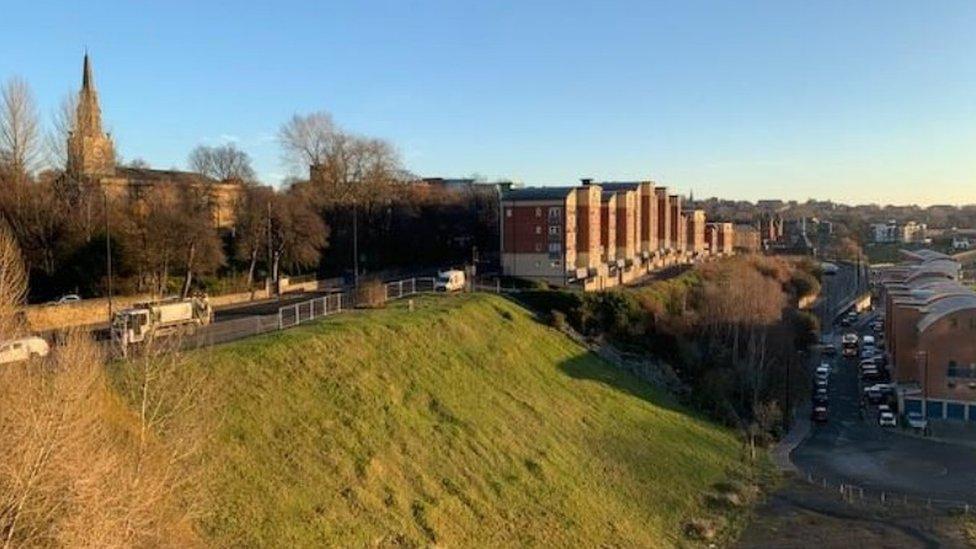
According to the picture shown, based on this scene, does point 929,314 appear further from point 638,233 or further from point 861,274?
point 861,274

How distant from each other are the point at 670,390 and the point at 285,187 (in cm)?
4335

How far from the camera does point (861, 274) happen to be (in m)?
112

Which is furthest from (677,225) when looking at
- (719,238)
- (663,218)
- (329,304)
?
(329,304)

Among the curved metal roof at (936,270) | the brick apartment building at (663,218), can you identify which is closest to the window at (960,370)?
the curved metal roof at (936,270)

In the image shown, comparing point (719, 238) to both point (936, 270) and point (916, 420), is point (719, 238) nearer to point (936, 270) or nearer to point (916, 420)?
point (936, 270)

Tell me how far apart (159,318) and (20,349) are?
1198cm

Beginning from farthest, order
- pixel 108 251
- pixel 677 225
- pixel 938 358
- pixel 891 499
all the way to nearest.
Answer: pixel 677 225 → pixel 938 358 → pixel 108 251 → pixel 891 499

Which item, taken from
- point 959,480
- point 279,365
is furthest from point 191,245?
point 959,480

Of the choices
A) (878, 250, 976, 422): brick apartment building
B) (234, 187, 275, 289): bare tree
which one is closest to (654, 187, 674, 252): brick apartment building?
(878, 250, 976, 422): brick apartment building

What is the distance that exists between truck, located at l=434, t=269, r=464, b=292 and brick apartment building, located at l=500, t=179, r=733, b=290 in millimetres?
9573

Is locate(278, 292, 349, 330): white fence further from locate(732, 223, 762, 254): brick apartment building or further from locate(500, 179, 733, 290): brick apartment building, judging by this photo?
locate(732, 223, 762, 254): brick apartment building

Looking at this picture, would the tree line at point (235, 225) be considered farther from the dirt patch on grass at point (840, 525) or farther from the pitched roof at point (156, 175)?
the dirt patch on grass at point (840, 525)

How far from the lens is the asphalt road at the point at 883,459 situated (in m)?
32.6

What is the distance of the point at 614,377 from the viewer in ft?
132
